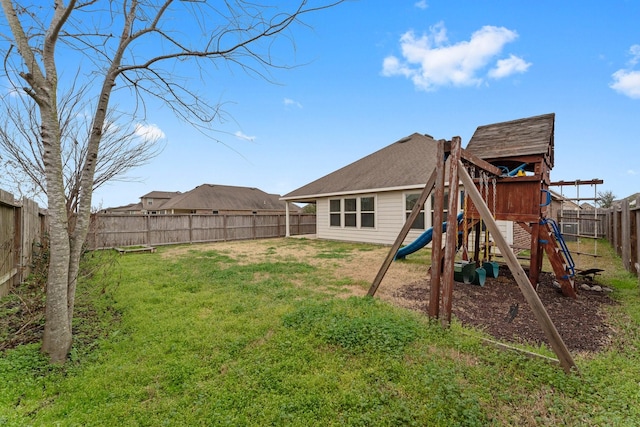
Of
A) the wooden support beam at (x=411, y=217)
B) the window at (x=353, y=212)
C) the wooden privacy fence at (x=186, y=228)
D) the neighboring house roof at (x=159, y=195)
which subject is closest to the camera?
the wooden support beam at (x=411, y=217)

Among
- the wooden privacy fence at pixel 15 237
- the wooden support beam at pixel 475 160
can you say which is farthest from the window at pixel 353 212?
the wooden privacy fence at pixel 15 237

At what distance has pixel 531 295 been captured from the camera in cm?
271

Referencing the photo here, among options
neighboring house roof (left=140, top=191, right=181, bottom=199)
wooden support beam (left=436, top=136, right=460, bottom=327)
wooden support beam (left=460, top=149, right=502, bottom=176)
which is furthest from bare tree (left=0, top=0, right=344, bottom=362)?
neighboring house roof (left=140, top=191, right=181, bottom=199)

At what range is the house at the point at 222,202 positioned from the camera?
87.5ft

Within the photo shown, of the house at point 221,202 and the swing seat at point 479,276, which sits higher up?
the house at point 221,202

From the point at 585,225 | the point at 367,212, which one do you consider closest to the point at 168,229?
the point at 367,212

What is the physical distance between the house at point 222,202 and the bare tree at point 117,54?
2351 cm

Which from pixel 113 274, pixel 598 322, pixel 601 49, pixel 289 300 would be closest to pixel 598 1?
pixel 601 49

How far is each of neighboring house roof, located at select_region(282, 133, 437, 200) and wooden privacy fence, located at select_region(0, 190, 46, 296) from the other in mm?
10249

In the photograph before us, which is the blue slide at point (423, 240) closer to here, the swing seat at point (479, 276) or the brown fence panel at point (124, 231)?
the swing seat at point (479, 276)

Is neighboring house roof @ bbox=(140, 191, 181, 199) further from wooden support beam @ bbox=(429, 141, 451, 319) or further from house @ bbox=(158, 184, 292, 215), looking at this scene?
wooden support beam @ bbox=(429, 141, 451, 319)

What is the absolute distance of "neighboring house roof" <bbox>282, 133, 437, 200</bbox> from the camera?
Result: 444 inches

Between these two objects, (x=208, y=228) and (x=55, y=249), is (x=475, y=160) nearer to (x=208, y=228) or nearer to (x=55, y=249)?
(x=55, y=249)

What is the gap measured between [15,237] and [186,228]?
9.44 metres
